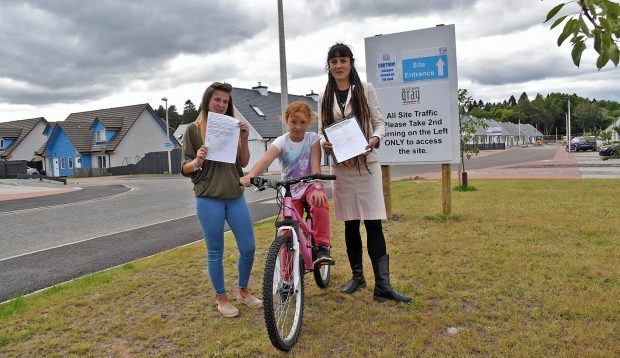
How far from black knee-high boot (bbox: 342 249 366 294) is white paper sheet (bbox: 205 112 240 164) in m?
1.56

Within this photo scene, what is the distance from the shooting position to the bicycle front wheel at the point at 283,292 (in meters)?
3.21

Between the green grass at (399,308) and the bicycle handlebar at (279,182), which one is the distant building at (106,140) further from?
the bicycle handlebar at (279,182)

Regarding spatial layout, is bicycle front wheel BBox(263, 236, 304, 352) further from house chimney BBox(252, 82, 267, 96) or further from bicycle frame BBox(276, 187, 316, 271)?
house chimney BBox(252, 82, 267, 96)

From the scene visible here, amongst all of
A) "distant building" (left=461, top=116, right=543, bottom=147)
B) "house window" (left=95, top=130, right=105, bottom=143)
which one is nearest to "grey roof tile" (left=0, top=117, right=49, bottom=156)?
"house window" (left=95, top=130, right=105, bottom=143)

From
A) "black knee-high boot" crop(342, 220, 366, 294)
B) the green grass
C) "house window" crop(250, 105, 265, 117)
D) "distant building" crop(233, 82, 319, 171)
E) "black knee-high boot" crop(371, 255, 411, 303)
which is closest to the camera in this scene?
the green grass

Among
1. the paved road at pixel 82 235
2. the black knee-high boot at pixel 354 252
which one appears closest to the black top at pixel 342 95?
the black knee-high boot at pixel 354 252

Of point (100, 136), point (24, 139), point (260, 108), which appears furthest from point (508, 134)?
point (24, 139)

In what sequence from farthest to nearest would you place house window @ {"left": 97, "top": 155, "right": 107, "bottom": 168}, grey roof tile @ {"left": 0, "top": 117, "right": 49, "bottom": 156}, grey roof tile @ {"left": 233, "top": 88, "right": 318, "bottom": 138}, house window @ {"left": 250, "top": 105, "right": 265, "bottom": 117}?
grey roof tile @ {"left": 0, "top": 117, "right": 49, "bottom": 156} < house window @ {"left": 97, "top": 155, "right": 107, "bottom": 168} < house window @ {"left": 250, "top": 105, "right": 265, "bottom": 117} < grey roof tile @ {"left": 233, "top": 88, "right": 318, "bottom": 138}

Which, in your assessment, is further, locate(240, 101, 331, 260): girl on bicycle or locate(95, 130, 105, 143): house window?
locate(95, 130, 105, 143): house window

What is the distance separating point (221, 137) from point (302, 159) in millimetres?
735

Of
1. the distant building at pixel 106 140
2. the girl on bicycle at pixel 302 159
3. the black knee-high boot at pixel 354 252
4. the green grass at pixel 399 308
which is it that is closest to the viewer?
the green grass at pixel 399 308

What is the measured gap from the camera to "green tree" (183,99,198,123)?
358 ft

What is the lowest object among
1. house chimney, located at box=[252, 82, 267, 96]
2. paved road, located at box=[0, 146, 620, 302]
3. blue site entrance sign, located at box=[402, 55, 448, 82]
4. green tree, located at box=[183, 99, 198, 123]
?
paved road, located at box=[0, 146, 620, 302]

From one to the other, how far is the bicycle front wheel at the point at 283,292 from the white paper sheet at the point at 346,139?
860mm
